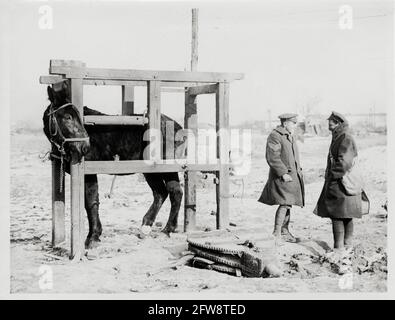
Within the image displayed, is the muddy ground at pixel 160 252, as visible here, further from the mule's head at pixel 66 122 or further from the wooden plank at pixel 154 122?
the wooden plank at pixel 154 122

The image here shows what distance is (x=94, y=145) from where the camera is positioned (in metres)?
8.59

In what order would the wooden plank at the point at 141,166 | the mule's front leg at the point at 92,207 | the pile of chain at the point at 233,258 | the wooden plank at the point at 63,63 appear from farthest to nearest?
the mule's front leg at the point at 92,207
the wooden plank at the point at 141,166
the wooden plank at the point at 63,63
the pile of chain at the point at 233,258

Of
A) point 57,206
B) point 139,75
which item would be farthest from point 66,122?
point 57,206

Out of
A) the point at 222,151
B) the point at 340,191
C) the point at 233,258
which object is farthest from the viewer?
the point at 222,151

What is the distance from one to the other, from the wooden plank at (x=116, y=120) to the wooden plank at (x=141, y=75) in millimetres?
560

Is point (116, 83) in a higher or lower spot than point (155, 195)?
higher

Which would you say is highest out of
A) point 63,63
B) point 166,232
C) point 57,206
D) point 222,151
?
point 63,63

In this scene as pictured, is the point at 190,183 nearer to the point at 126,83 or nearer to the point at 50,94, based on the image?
the point at 126,83

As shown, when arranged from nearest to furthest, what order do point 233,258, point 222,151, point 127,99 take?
point 233,258
point 222,151
point 127,99

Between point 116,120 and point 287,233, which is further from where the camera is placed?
point 287,233

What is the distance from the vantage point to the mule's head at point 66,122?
7734 millimetres

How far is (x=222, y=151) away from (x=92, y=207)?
2055mm

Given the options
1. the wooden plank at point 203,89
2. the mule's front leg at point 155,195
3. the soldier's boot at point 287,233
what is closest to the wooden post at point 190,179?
the wooden plank at point 203,89

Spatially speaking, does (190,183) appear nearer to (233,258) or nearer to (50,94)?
(233,258)
